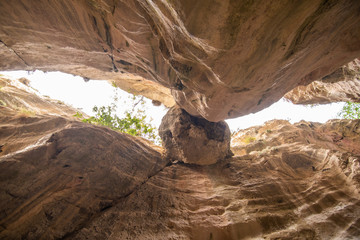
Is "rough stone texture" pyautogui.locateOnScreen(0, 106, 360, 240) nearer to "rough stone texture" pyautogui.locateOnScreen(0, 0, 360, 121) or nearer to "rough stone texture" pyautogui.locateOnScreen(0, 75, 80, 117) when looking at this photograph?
"rough stone texture" pyautogui.locateOnScreen(0, 75, 80, 117)

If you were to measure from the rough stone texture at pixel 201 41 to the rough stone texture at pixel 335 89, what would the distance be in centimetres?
437

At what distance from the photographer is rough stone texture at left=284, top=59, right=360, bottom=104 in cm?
788

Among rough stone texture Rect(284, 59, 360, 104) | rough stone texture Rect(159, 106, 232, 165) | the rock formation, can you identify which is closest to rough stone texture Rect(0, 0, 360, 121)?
the rock formation

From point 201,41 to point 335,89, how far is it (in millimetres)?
12080

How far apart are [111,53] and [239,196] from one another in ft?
22.1

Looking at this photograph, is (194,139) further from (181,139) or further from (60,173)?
(60,173)

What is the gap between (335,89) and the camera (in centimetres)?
1026

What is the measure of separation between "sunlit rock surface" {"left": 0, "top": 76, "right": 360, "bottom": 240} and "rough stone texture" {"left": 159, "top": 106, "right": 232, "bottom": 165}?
1.67ft

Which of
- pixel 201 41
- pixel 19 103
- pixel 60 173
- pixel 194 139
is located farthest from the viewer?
pixel 19 103

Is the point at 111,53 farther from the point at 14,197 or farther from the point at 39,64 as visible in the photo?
the point at 14,197

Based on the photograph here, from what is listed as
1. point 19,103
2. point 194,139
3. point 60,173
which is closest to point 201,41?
point 194,139

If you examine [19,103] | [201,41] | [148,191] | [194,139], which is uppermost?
[19,103]

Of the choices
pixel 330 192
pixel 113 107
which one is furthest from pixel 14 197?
pixel 330 192

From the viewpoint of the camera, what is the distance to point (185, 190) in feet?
18.8
